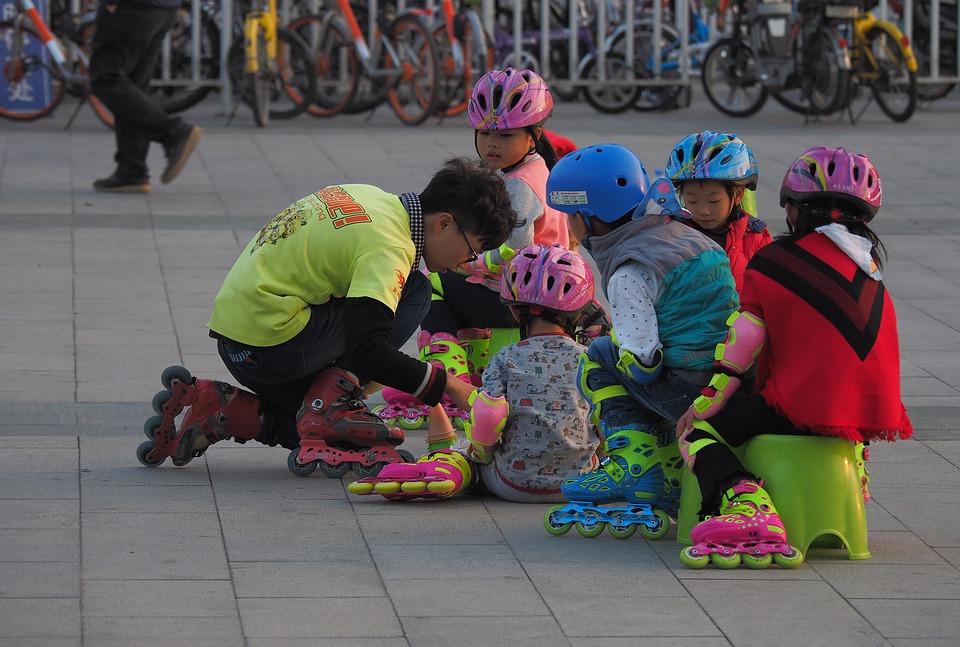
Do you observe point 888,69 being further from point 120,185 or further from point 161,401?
point 161,401

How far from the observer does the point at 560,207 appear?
4.85 meters

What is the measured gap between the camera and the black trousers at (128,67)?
10469 mm

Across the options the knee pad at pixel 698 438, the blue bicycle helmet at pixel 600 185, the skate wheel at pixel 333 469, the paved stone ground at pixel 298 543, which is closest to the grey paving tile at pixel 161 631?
the paved stone ground at pixel 298 543

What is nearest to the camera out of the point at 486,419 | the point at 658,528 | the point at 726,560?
the point at 726,560

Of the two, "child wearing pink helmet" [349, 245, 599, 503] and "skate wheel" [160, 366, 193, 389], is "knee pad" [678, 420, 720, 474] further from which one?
"skate wheel" [160, 366, 193, 389]

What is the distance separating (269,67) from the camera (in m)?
14.4

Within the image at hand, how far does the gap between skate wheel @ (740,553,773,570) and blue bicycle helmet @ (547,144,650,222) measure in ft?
3.58

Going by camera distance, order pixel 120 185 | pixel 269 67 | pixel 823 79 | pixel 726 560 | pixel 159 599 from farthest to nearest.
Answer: pixel 823 79
pixel 269 67
pixel 120 185
pixel 726 560
pixel 159 599

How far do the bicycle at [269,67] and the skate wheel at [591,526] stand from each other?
32.5ft

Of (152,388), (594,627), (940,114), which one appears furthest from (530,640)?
(940,114)

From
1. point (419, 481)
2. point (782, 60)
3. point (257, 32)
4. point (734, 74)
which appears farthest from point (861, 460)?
point (734, 74)

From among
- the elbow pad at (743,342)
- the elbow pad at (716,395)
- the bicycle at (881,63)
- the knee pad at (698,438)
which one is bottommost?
the bicycle at (881,63)

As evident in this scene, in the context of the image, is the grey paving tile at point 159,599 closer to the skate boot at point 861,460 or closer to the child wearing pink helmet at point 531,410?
the child wearing pink helmet at point 531,410

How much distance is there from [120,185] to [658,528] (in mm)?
7049
